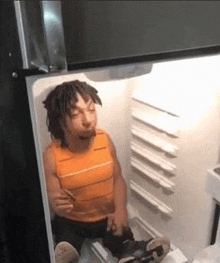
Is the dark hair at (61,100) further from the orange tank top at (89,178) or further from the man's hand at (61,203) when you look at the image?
the man's hand at (61,203)

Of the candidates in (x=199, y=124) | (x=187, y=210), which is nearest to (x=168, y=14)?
(x=199, y=124)

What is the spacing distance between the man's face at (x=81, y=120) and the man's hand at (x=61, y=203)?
16cm

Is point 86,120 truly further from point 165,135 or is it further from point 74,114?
point 165,135

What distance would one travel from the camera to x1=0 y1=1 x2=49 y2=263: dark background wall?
0.65 m

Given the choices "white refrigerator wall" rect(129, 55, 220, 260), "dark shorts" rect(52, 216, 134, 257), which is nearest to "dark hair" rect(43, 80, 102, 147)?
"white refrigerator wall" rect(129, 55, 220, 260)

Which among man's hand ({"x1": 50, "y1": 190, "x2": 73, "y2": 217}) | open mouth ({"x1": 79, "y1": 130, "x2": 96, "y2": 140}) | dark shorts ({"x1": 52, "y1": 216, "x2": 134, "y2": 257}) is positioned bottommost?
dark shorts ({"x1": 52, "y1": 216, "x2": 134, "y2": 257})

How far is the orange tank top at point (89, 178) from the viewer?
2.85ft

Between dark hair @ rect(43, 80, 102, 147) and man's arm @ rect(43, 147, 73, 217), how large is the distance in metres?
0.06

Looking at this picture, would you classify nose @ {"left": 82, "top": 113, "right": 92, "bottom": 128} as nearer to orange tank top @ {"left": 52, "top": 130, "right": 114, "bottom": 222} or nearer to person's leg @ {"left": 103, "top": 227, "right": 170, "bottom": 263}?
orange tank top @ {"left": 52, "top": 130, "right": 114, "bottom": 222}

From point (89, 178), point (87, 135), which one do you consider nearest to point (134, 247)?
point (89, 178)

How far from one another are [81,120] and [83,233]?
0.34m

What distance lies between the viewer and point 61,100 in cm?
80

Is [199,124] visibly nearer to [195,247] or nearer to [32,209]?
[195,247]

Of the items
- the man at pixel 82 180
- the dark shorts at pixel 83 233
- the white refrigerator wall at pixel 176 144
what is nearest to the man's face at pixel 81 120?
the man at pixel 82 180
